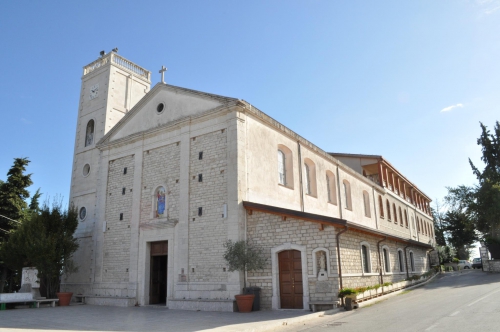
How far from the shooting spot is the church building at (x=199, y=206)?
15.3m

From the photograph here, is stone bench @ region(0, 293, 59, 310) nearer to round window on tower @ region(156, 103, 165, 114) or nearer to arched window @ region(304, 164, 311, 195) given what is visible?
round window on tower @ region(156, 103, 165, 114)

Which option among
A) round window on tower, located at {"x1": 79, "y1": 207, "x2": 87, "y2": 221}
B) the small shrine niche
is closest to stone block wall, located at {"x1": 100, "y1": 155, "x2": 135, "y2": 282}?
round window on tower, located at {"x1": 79, "y1": 207, "x2": 87, "y2": 221}

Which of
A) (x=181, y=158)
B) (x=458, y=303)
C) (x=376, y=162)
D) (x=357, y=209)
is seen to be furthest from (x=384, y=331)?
(x=376, y=162)

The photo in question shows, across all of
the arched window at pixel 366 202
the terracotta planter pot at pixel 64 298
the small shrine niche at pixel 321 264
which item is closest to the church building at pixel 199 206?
the small shrine niche at pixel 321 264

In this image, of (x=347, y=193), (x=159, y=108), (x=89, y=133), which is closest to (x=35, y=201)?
(x=89, y=133)

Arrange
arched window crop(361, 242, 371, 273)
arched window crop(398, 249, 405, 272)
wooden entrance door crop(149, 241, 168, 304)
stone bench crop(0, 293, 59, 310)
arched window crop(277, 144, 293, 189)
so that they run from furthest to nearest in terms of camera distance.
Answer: arched window crop(398, 249, 405, 272) → arched window crop(277, 144, 293, 189) → wooden entrance door crop(149, 241, 168, 304) → arched window crop(361, 242, 371, 273) → stone bench crop(0, 293, 59, 310)

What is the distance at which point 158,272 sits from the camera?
1947 cm

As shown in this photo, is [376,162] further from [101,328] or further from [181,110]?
[101,328]

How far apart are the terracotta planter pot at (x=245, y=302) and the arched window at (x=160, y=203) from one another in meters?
6.53

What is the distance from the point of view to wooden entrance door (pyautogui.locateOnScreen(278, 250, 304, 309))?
14891mm

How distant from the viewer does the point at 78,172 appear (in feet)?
81.9

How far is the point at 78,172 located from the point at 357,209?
20.1m

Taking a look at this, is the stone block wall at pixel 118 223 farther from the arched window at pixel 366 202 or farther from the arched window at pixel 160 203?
the arched window at pixel 366 202

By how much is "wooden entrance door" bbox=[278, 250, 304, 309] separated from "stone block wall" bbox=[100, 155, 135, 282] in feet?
28.5
